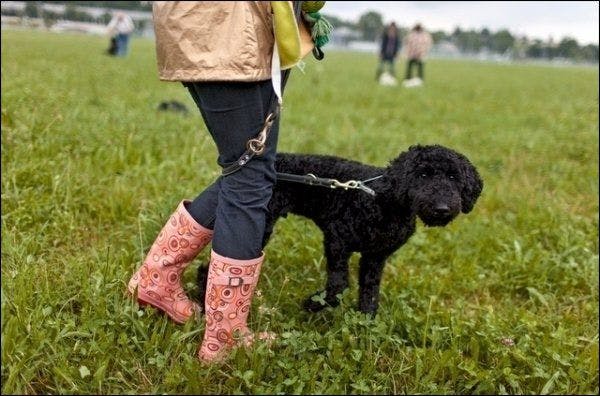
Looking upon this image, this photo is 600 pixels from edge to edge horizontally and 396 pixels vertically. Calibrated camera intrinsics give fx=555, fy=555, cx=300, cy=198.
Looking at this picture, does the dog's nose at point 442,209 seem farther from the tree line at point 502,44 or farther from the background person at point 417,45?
the tree line at point 502,44

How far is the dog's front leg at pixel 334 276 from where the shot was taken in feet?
8.75

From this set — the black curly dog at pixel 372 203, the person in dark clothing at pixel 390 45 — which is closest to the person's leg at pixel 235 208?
the black curly dog at pixel 372 203

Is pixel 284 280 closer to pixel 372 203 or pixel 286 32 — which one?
pixel 372 203

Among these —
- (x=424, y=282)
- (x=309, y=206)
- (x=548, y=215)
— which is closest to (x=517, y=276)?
(x=424, y=282)

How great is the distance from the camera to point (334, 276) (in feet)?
8.86

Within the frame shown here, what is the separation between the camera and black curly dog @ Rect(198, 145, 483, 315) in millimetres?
2412

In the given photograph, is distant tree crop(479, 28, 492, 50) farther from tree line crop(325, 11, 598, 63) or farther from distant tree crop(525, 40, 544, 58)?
distant tree crop(525, 40, 544, 58)

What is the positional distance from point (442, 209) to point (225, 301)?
95 centimetres

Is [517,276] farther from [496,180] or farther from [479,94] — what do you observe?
[479,94]

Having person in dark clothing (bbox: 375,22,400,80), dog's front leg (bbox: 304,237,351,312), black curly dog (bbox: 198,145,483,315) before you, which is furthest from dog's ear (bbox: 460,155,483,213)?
person in dark clothing (bbox: 375,22,400,80)

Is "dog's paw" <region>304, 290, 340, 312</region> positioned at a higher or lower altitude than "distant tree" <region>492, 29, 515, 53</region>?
lower

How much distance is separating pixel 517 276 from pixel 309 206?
1.50 meters

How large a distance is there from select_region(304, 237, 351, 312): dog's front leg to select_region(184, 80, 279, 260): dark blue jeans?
606 mm

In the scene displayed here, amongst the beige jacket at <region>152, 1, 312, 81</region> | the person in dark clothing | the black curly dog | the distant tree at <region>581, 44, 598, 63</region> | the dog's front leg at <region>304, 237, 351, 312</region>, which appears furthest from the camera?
the person in dark clothing
